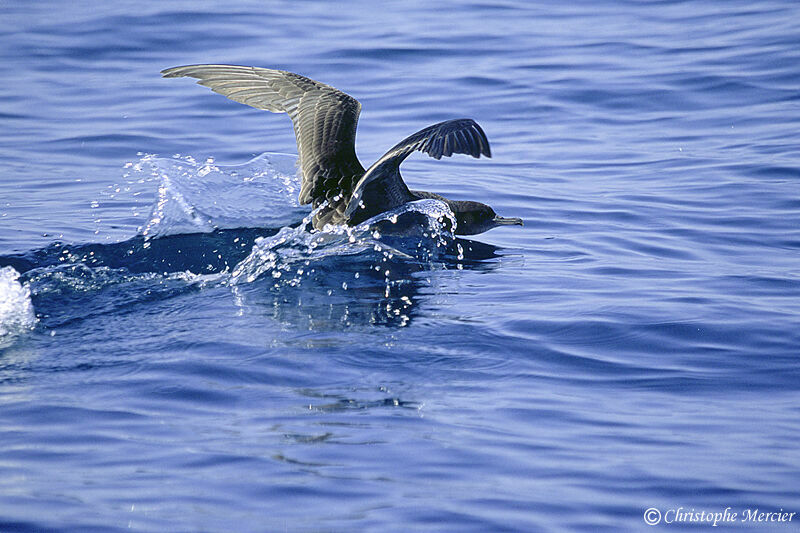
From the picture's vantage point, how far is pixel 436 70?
14.4 meters

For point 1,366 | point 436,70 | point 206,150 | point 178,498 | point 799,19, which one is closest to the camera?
point 178,498

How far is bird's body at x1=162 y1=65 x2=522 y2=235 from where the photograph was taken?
7.62 metres

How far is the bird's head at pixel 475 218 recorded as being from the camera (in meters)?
8.21

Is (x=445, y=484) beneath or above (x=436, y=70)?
beneath

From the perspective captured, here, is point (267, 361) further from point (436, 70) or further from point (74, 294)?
point (436, 70)

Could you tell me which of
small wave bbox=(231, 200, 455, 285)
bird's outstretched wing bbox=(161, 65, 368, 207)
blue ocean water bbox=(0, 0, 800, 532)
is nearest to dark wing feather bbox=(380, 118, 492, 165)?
blue ocean water bbox=(0, 0, 800, 532)

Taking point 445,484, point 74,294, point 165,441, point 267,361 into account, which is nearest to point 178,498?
point 165,441

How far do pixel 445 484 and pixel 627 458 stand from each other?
884 mm

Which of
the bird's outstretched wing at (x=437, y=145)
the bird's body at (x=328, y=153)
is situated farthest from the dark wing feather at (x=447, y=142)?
the bird's body at (x=328, y=153)

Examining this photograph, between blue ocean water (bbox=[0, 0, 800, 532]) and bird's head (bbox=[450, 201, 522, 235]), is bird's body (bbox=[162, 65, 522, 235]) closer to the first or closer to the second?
bird's head (bbox=[450, 201, 522, 235])

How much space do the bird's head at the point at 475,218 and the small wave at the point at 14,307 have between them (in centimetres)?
350

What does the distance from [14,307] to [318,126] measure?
2921 mm

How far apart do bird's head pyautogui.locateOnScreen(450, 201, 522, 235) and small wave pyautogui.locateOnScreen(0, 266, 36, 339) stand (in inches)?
138

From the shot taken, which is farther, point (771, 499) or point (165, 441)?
point (165, 441)
